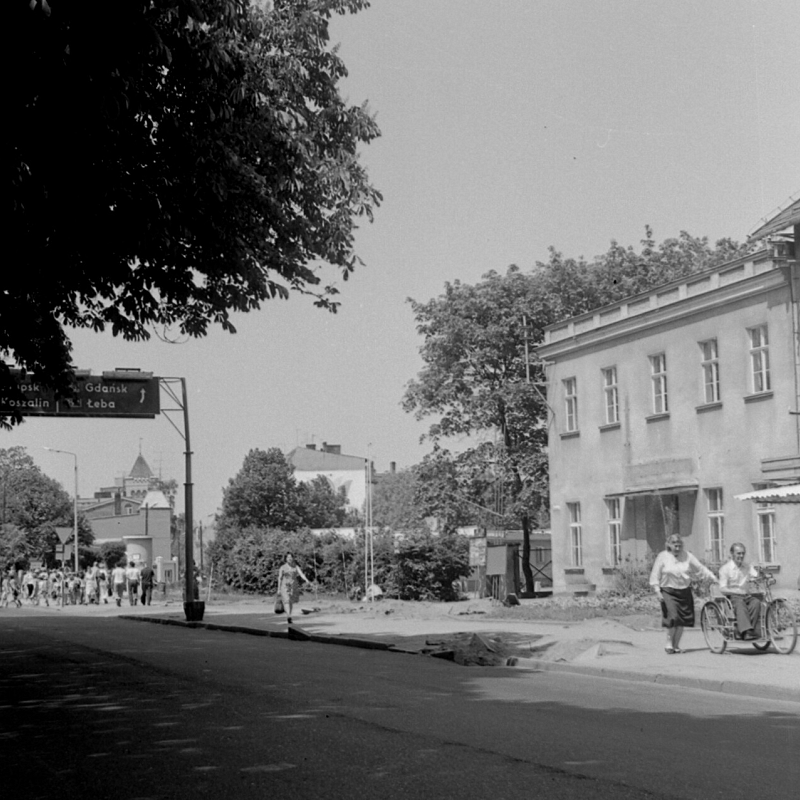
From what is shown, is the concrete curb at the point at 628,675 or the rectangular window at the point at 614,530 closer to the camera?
the concrete curb at the point at 628,675

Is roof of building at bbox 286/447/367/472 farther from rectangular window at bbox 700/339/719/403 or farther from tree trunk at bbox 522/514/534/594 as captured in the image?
rectangular window at bbox 700/339/719/403

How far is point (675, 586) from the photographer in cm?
1689

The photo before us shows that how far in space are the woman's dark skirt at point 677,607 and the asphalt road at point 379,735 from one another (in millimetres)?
2106

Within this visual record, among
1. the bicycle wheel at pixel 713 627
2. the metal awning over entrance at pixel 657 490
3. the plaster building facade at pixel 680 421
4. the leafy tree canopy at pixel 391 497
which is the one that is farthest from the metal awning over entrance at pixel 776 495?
the leafy tree canopy at pixel 391 497

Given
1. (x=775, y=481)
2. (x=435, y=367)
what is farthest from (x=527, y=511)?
(x=775, y=481)

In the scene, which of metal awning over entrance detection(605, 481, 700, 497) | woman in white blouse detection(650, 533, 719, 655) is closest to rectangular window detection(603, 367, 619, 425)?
metal awning over entrance detection(605, 481, 700, 497)

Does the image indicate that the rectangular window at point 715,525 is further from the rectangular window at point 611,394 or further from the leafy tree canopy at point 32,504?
the leafy tree canopy at point 32,504

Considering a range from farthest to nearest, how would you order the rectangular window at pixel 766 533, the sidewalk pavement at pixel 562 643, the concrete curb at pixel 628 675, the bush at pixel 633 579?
the bush at pixel 633 579
the rectangular window at pixel 766 533
the sidewalk pavement at pixel 562 643
the concrete curb at pixel 628 675

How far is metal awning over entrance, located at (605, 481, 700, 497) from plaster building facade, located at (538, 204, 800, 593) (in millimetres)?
39

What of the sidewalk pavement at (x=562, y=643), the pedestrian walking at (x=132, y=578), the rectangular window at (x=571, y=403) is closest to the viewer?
the sidewalk pavement at (x=562, y=643)

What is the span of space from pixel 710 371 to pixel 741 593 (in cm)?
1625

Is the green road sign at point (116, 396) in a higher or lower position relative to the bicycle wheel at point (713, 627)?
higher

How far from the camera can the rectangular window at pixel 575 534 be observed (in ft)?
124

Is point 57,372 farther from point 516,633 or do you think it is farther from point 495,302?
point 495,302
